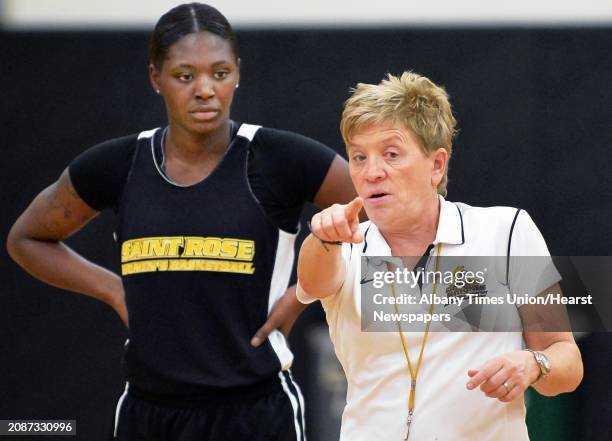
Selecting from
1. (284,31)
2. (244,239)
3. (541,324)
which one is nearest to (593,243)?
(284,31)

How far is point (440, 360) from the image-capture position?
2217 mm

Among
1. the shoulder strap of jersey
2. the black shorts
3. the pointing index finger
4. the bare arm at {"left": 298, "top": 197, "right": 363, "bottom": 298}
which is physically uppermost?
the shoulder strap of jersey

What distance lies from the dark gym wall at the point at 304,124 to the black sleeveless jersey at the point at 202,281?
52.4 inches

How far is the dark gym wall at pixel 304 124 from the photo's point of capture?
421 cm

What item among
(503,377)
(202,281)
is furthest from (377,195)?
(202,281)

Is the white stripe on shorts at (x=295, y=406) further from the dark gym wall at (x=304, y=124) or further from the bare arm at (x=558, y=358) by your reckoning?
the dark gym wall at (x=304, y=124)

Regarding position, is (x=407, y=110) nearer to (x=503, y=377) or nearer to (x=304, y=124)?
(x=503, y=377)

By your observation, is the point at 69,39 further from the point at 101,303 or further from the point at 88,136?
the point at 101,303

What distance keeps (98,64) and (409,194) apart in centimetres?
256

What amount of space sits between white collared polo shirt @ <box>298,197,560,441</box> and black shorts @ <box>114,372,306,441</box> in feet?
2.32

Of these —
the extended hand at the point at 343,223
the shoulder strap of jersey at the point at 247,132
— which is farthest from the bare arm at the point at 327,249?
the shoulder strap of jersey at the point at 247,132

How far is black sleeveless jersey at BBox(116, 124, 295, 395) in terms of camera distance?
294 cm

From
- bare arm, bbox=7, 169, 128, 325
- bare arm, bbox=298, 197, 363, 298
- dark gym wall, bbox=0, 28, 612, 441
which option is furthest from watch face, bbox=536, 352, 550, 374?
dark gym wall, bbox=0, 28, 612, 441

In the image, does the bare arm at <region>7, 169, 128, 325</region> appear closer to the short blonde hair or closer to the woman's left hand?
the short blonde hair
